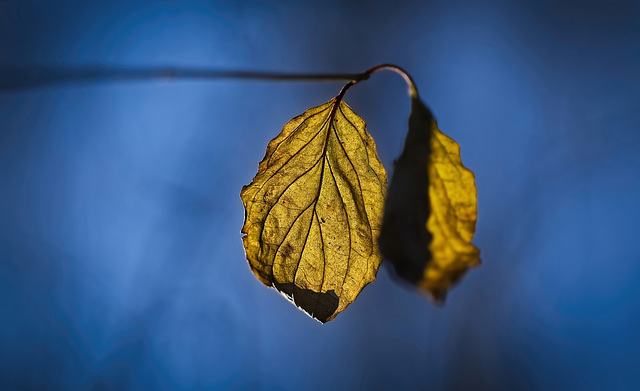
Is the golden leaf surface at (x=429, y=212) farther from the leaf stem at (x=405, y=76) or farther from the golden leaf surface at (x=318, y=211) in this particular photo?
the golden leaf surface at (x=318, y=211)

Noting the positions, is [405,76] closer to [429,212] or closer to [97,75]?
[429,212]

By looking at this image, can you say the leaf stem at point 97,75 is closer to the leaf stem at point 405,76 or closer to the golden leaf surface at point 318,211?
the leaf stem at point 405,76

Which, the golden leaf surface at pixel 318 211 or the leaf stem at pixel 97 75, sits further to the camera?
the golden leaf surface at pixel 318 211

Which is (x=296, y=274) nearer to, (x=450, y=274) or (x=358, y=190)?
(x=358, y=190)

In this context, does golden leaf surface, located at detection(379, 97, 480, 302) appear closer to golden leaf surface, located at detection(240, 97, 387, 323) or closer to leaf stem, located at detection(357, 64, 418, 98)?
leaf stem, located at detection(357, 64, 418, 98)

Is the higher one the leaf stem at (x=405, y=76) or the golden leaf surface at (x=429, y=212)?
the leaf stem at (x=405, y=76)

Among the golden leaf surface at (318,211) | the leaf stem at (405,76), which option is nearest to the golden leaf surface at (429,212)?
the leaf stem at (405,76)
